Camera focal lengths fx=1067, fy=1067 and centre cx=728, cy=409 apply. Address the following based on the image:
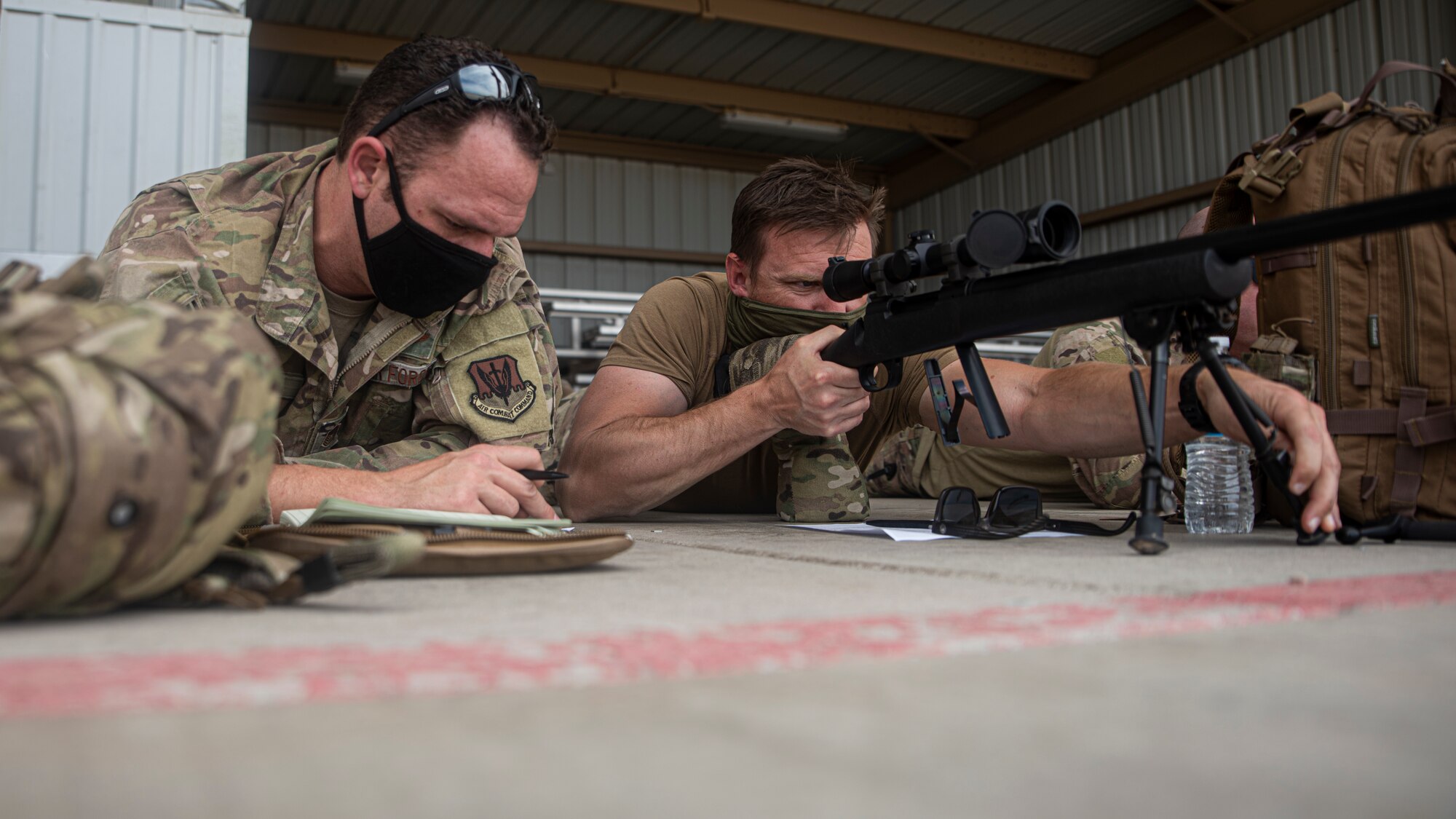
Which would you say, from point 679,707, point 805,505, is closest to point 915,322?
point 805,505

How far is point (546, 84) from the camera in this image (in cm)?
1053

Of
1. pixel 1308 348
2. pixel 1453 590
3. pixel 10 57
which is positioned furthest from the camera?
pixel 10 57

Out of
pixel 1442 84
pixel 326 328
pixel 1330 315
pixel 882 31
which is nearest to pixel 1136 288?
pixel 1330 315

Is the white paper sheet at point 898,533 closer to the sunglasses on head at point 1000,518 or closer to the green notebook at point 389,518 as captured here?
the sunglasses on head at point 1000,518

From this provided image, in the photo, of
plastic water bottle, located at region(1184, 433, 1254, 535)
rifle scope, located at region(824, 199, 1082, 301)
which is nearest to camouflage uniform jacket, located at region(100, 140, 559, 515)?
rifle scope, located at region(824, 199, 1082, 301)

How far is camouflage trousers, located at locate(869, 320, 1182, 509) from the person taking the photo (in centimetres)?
311

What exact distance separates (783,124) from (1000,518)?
31.3 ft

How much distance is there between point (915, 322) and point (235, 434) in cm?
128

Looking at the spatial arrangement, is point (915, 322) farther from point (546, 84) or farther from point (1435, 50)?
point (546, 84)

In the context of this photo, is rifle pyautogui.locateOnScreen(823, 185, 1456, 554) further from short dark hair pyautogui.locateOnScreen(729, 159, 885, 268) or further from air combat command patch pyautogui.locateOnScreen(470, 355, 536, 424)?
air combat command patch pyautogui.locateOnScreen(470, 355, 536, 424)

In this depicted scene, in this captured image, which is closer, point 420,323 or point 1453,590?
point 1453,590

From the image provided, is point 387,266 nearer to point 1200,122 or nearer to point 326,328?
point 326,328

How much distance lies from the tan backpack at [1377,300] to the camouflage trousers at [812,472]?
974mm

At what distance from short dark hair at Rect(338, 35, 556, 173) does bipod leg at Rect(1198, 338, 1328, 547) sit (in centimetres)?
144
